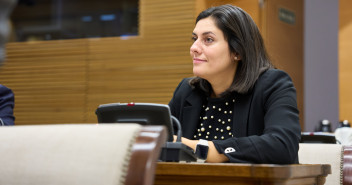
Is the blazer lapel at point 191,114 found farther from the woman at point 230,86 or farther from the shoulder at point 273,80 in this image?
the shoulder at point 273,80

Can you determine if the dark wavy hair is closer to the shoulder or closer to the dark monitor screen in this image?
the shoulder

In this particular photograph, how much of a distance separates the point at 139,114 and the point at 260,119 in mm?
666

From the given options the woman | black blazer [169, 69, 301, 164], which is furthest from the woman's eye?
black blazer [169, 69, 301, 164]

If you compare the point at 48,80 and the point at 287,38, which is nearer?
the point at 48,80

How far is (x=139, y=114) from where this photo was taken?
5.69ft

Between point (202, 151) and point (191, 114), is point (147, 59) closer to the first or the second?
point (191, 114)

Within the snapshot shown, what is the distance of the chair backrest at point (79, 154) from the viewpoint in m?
0.80

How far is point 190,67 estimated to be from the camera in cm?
520

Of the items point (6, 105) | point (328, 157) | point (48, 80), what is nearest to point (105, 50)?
point (48, 80)

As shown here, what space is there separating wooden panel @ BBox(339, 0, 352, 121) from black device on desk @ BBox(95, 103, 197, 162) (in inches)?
273

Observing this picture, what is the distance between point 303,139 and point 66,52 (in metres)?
3.43

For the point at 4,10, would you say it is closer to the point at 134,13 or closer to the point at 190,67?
the point at 190,67

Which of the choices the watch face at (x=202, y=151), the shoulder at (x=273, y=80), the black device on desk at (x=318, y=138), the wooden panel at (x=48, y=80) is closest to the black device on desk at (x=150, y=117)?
the watch face at (x=202, y=151)

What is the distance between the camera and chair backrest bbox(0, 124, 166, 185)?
31.4 inches
